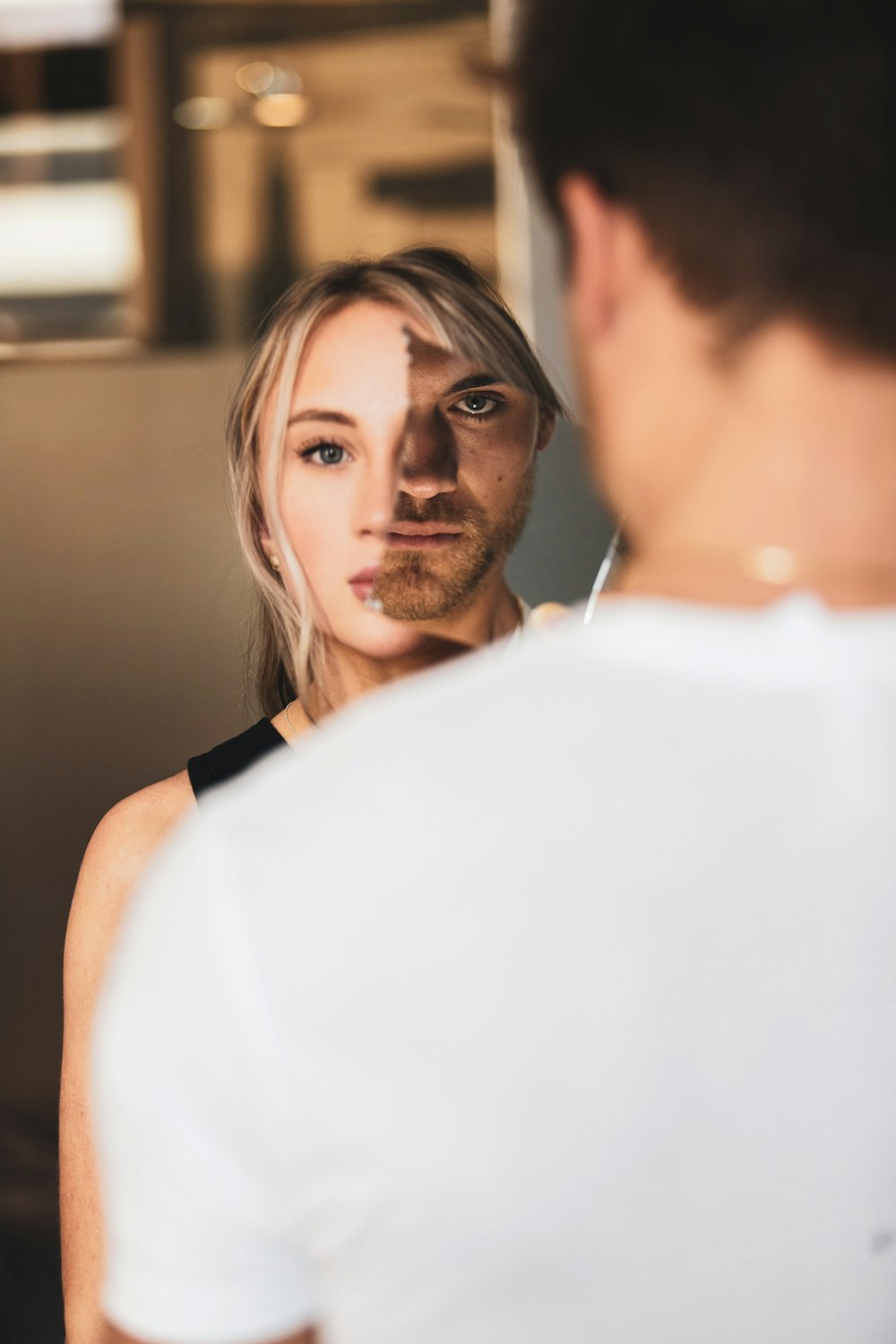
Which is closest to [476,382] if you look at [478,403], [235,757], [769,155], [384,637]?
[478,403]

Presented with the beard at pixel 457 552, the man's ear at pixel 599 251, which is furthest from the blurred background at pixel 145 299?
the man's ear at pixel 599 251

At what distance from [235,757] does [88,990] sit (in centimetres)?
26

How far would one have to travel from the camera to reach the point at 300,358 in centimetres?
134

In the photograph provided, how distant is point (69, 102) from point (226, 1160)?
2.33 meters

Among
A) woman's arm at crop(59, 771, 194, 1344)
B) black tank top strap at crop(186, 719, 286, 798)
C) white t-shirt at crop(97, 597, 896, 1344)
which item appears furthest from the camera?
black tank top strap at crop(186, 719, 286, 798)

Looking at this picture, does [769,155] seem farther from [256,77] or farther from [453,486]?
[256,77]

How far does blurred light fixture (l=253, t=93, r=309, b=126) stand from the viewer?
235 cm

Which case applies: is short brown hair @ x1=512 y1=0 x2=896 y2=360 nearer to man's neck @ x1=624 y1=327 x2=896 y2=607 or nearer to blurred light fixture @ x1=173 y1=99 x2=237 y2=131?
man's neck @ x1=624 y1=327 x2=896 y2=607

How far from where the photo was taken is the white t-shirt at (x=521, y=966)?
0.48 metres

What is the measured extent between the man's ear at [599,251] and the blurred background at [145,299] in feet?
5.19

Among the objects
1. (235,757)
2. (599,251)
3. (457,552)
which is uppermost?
(599,251)

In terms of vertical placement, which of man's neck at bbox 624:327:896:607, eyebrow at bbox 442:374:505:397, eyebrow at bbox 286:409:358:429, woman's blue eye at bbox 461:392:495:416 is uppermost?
man's neck at bbox 624:327:896:607

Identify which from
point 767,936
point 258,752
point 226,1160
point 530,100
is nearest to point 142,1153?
point 226,1160

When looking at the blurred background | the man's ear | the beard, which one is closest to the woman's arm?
the beard
